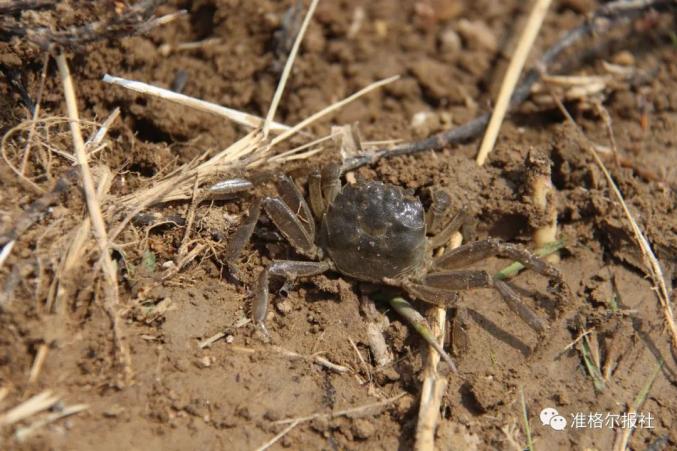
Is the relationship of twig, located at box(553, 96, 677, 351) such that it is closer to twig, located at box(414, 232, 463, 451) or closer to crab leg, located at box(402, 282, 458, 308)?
crab leg, located at box(402, 282, 458, 308)

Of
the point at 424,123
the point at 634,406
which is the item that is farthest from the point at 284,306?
the point at 634,406

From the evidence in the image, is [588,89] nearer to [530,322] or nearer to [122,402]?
[530,322]

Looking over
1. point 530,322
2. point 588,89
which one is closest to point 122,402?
point 530,322

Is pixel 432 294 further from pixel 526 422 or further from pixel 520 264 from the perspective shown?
pixel 526 422

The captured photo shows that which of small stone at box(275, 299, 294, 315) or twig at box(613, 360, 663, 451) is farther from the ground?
small stone at box(275, 299, 294, 315)

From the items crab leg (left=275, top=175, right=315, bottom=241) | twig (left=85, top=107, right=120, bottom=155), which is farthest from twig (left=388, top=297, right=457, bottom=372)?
twig (left=85, top=107, right=120, bottom=155)

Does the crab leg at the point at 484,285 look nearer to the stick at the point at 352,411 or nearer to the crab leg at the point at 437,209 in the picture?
the crab leg at the point at 437,209
